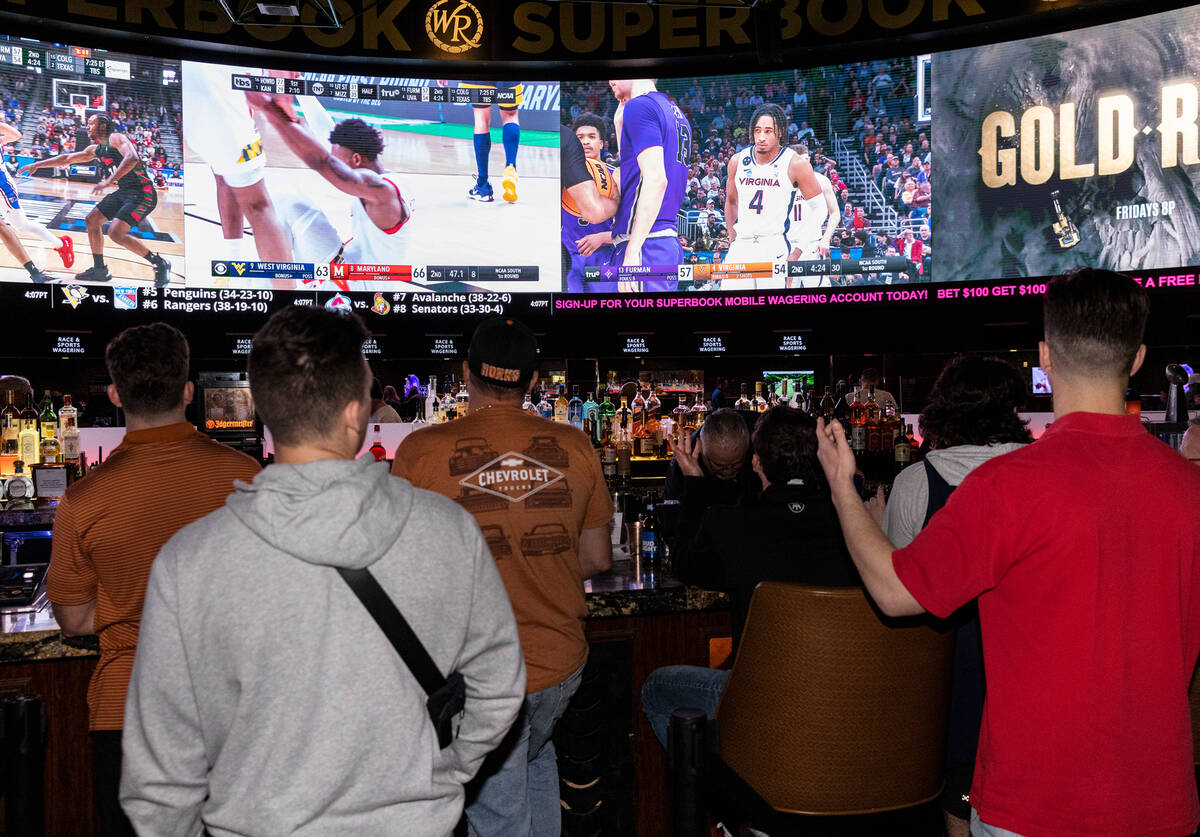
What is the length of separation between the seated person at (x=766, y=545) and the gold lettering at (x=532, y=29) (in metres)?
7.45

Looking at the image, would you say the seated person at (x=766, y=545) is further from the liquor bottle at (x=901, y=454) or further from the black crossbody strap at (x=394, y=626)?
the liquor bottle at (x=901, y=454)

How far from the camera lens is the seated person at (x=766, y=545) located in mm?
Answer: 2504

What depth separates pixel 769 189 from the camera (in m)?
9.15

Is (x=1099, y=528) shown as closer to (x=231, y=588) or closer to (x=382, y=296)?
(x=231, y=588)

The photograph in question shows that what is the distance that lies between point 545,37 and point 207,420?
16.1 ft

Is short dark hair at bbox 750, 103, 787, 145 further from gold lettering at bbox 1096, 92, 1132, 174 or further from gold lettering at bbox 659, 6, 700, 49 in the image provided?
gold lettering at bbox 1096, 92, 1132, 174

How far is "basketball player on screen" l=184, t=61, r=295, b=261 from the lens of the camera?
27.7 ft

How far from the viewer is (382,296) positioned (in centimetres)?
908

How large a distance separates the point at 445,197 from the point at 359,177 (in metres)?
0.82

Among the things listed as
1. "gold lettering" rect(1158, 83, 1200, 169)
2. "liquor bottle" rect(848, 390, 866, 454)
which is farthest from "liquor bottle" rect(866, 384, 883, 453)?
"gold lettering" rect(1158, 83, 1200, 169)

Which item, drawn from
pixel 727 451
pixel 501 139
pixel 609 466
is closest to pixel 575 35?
pixel 501 139

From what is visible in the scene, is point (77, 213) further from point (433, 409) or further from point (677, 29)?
point (677, 29)

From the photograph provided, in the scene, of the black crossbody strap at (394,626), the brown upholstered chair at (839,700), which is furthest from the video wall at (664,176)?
the black crossbody strap at (394,626)

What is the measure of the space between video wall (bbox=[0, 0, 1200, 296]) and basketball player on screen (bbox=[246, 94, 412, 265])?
0.02 metres
